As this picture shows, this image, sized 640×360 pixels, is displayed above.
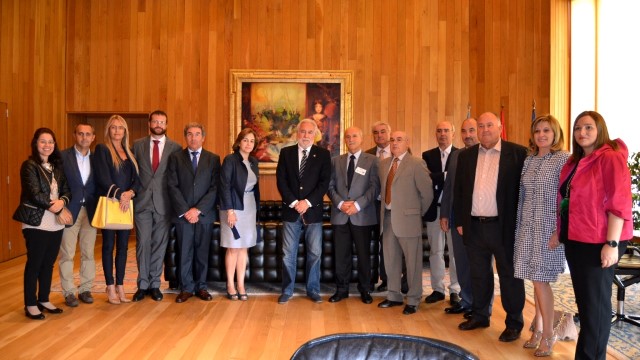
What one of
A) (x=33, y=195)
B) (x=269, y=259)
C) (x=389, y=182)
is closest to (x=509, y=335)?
(x=389, y=182)

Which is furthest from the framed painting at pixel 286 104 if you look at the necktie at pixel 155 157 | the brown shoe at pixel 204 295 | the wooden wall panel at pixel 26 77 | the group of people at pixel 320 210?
the brown shoe at pixel 204 295

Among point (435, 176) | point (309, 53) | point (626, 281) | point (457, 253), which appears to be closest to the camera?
point (626, 281)

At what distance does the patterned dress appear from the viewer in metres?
3.32

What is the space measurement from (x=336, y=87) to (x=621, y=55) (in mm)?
4231

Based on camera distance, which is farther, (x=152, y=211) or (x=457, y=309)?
(x=152, y=211)

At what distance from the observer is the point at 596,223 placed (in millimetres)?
2818

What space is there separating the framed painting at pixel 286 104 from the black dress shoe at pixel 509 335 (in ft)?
18.4

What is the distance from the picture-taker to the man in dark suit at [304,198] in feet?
16.1

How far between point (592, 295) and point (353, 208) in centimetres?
227

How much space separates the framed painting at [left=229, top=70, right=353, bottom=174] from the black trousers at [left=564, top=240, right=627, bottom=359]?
6.35 meters

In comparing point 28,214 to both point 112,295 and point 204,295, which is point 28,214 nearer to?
point 112,295

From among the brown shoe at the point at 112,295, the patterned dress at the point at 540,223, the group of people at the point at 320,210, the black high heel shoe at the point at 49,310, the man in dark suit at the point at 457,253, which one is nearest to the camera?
the patterned dress at the point at 540,223

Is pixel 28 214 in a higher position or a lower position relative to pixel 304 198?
lower

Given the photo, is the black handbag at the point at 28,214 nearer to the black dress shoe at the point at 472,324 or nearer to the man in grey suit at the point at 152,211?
the man in grey suit at the point at 152,211
